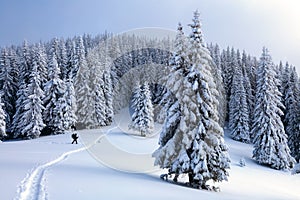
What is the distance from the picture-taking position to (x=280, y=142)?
4175 cm

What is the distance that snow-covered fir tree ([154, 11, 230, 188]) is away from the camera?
747 inches

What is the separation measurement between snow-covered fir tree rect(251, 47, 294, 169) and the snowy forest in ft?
0.41

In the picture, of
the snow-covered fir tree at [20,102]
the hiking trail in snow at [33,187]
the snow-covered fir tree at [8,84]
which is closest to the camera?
the hiking trail in snow at [33,187]

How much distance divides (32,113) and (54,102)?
4342 mm

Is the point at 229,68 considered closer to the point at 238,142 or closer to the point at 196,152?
the point at 238,142

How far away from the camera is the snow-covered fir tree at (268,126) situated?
40.7 meters

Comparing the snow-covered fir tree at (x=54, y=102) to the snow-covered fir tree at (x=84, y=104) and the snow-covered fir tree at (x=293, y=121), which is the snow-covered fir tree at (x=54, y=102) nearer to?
the snow-covered fir tree at (x=84, y=104)

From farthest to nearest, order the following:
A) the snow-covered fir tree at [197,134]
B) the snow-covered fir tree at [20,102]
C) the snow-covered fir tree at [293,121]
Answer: the snow-covered fir tree at [20,102] → the snow-covered fir tree at [293,121] → the snow-covered fir tree at [197,134]

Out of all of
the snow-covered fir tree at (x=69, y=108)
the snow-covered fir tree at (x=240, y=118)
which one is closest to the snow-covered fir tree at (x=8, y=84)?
the snow-covered fir tree at (x=69, y=108)

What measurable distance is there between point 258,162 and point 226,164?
84.5 ft

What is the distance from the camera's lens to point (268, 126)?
42.0 metres

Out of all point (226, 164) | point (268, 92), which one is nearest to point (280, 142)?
point (268, 92)

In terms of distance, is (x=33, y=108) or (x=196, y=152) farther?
(x=33, y=108)

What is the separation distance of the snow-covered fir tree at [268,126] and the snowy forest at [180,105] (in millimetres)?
125
